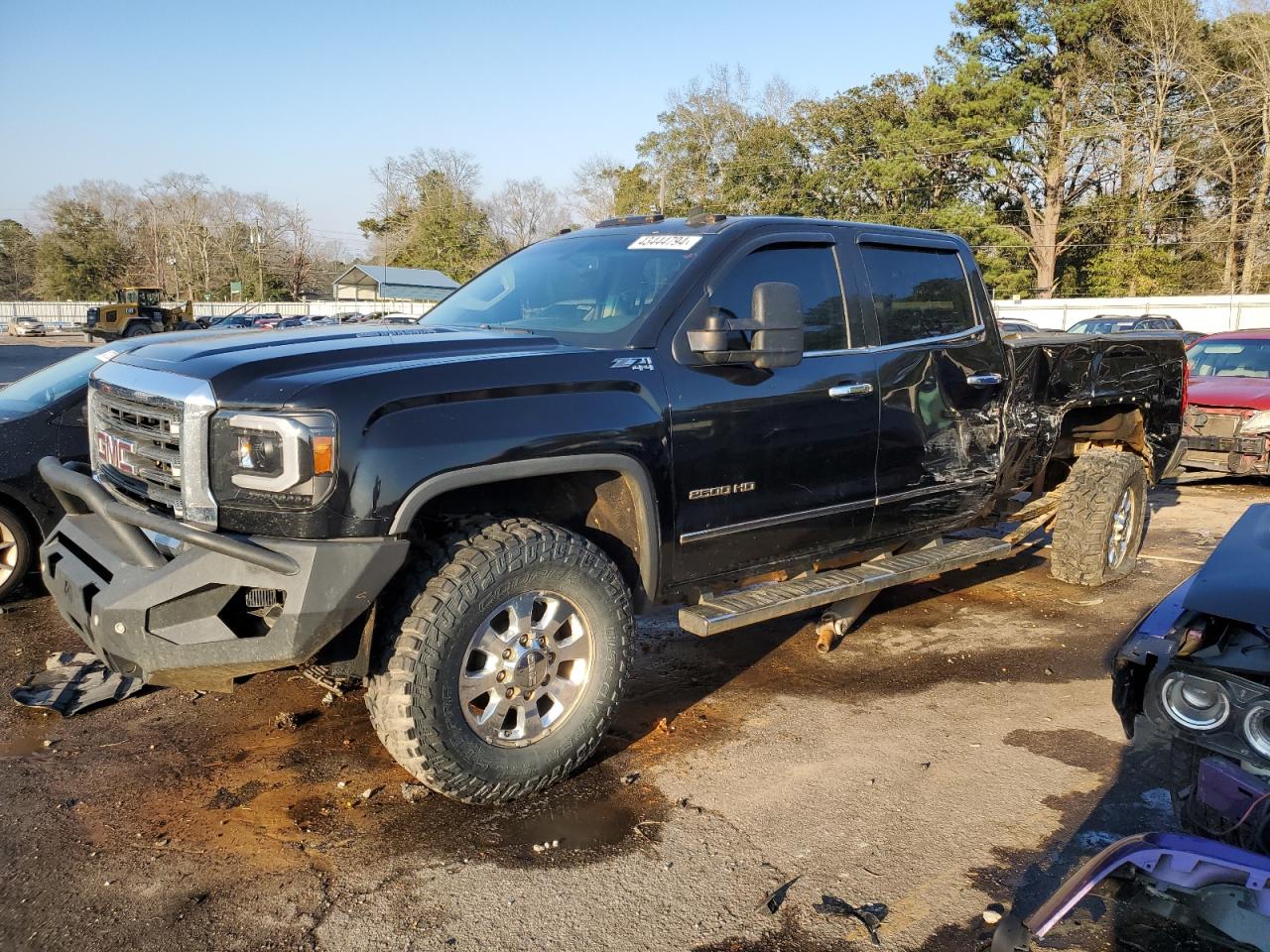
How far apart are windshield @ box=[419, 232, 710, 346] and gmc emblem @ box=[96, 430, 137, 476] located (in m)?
1.49

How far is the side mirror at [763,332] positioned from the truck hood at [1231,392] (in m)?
8.08

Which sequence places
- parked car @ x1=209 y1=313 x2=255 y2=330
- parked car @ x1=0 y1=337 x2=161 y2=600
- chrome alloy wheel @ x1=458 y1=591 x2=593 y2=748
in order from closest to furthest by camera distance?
chrome alloy wheel @ x1=458 y1=591 x2=593 y2=748
parked car @ x1=209 y1=313 x2=255 y2=330
parked car @ x1=0 y1=337 x2=161 y2=600

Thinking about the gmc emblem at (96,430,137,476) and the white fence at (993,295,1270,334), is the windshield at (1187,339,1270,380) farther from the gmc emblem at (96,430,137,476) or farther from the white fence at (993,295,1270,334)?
the white fence at (993,295,1270,334)

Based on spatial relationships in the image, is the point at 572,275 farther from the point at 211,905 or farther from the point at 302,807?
the point at 211,905

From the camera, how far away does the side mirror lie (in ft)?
12.3

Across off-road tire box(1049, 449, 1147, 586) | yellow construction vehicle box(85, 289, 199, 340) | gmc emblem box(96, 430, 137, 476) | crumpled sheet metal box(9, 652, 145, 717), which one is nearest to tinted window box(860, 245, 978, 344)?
off-road tire box(1049, 449, 1147, 586)

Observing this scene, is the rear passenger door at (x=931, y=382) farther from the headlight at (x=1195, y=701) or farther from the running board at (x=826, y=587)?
the headlight at (x=1195, y=701)

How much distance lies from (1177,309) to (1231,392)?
2868cm

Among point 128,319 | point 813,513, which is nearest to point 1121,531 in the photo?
point 813,513

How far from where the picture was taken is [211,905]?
282 centimetres

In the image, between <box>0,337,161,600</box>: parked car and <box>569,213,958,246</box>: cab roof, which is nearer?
<box>569,213,958,246</box>: cab roof

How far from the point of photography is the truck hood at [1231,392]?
32.5 feet

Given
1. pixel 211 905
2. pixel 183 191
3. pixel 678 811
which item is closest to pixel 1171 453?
pixel 678 811

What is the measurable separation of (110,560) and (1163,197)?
49793 mm
